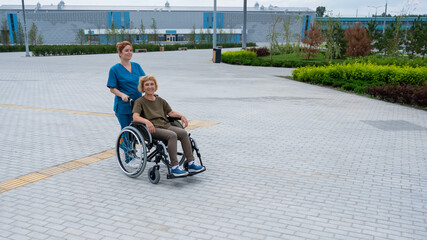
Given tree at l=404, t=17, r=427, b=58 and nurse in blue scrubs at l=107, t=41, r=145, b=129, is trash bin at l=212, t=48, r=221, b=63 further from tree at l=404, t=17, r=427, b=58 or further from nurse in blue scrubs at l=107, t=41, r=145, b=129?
nurse in blue scrubs at l=107, t=41, r=145, b=129

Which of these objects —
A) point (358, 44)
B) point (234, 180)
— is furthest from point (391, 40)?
point (234, 180)

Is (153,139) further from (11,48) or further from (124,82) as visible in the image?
(11,48)

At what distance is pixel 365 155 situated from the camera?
594 cm

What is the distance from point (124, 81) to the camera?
4.99m

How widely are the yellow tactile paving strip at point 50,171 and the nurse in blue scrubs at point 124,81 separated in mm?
865

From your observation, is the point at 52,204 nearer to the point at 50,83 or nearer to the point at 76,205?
the point at 76,205

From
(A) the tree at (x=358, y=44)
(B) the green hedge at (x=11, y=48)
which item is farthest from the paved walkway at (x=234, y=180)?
(B) the green hedge at (x=11, y=48)

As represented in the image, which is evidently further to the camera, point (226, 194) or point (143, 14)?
point (143, 14)

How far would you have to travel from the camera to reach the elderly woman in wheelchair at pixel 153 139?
15.0ft

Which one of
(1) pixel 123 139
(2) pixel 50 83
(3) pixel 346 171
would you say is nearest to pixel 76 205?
(1) pixel 123 139

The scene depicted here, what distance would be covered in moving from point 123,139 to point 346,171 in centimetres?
295

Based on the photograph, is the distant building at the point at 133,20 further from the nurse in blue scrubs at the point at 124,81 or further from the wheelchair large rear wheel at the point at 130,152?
the wheelchair large rear wheel at the point at 130,152

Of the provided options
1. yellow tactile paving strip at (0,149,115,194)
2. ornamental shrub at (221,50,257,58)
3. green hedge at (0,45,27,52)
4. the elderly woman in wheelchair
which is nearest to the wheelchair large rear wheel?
the elderly woman in wheelchair

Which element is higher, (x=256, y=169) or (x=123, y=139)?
(x=123, y=139)
